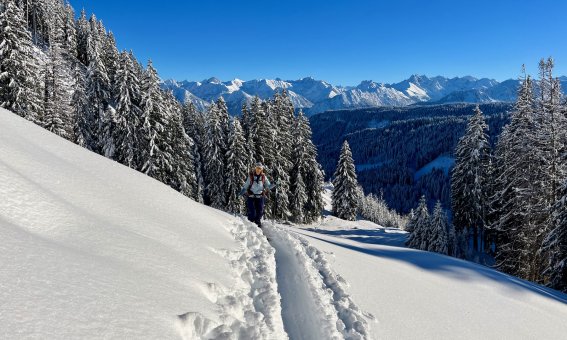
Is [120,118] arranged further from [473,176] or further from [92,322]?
[473,176]

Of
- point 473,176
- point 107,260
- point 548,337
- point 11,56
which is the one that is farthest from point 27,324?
point 473,176

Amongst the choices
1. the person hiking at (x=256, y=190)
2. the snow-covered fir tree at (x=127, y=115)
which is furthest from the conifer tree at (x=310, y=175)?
the person hiking at (x=256, y=190)

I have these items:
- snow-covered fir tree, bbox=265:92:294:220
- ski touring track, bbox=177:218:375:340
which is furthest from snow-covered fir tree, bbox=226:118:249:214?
ski touring track, bbox=177:218:375:340

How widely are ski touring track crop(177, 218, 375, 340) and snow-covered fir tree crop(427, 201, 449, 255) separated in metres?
31.1

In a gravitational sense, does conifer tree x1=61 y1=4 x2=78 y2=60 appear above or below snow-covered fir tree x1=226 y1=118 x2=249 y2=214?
above

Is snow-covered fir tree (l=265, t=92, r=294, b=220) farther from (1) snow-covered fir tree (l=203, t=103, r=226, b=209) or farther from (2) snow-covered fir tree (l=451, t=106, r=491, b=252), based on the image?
(2) snow-covered fir tree (l=451, t=106, r=491, b=252)

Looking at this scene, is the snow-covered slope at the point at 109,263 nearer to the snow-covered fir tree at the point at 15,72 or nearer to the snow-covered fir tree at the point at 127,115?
the snow-covered fir tree at the point at 15,72

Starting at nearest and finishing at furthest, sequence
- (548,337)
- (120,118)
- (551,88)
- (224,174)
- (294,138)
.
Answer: (548,337) → (551,88) → (120,118) → (224,174) → (294,138)

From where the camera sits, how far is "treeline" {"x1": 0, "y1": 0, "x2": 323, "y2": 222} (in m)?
26.4

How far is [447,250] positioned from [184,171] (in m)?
29.1

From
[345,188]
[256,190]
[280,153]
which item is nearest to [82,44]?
[280,153]

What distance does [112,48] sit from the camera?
41.2 metres

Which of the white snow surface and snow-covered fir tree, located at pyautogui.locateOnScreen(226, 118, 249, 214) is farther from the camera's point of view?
snow-covered fir tree, located at pyautogui.locateOnScreen(226, 118, 249, 214)

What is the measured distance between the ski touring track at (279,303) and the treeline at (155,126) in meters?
24.2
